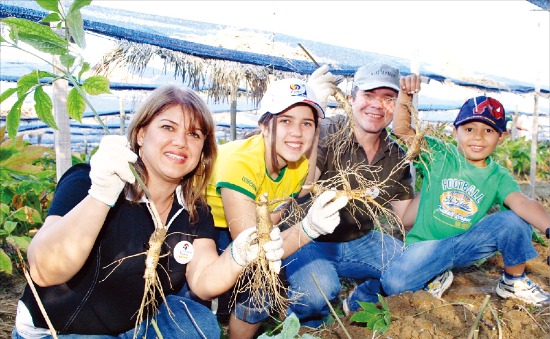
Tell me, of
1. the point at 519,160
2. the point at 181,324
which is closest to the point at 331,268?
the point at 181,324

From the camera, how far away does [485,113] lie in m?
2.18

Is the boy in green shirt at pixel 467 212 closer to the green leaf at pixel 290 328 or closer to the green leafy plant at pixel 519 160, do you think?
the green leaf at pixel 290 328

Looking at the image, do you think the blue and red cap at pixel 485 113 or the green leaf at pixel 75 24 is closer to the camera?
the green leaf at pixel 75 24

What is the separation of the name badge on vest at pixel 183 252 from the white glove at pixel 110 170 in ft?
1.32

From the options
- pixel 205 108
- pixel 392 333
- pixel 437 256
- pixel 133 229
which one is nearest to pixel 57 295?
pixel 133 229

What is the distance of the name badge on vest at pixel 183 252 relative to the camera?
1560mm

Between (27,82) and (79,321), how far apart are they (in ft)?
2.42

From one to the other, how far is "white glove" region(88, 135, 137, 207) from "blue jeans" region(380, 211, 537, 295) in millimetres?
1440

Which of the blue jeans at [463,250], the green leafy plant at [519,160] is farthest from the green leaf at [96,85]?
the green leafy plant at [519,160]

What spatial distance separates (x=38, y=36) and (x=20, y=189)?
1707mm

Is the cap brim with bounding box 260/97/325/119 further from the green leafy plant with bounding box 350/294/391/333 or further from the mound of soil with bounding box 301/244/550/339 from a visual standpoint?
the mound of soil with bounding box 301/244/550/339

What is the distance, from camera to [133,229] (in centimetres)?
148

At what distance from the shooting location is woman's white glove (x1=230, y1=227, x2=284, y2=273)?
1374 millimetres

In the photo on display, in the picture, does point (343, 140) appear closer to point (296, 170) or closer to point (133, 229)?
point (296, 170)
